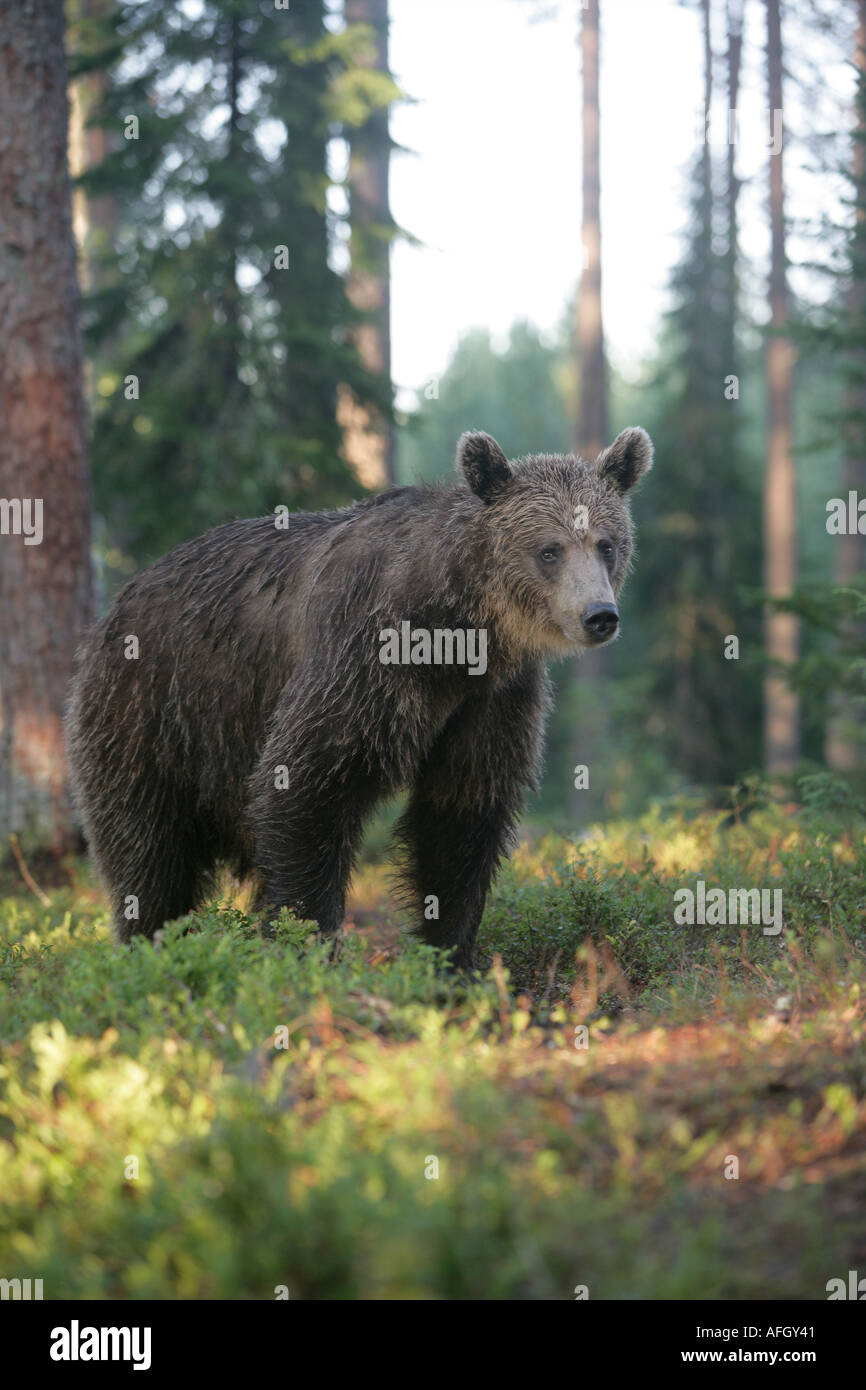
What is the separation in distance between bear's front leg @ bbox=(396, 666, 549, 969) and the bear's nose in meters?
0.72

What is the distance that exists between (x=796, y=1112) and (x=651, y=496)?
71.2 ft

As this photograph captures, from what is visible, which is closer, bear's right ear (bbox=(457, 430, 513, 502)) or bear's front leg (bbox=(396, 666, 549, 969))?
bear's right ear (bbox=(457, 430, 513, 502))

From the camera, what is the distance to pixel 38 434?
9312mm

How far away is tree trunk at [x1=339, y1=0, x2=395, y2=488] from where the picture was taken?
15.2m

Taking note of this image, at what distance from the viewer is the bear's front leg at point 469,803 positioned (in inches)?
253

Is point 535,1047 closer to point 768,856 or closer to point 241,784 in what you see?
point 241,784

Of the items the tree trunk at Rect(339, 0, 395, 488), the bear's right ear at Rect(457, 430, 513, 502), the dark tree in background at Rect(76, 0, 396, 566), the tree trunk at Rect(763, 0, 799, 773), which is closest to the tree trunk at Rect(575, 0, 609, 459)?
the tree trunk at Rect(763, 0, 799, 773)

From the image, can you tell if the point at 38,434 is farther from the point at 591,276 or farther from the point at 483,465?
the point at 591,276

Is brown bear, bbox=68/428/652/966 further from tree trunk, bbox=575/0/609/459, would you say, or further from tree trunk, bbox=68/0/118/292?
tree trunk, bbox=575/0/609/459

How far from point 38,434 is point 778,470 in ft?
48.7

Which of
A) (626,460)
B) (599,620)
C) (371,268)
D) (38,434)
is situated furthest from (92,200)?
(599,620)

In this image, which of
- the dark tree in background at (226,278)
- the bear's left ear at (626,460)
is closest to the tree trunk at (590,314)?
the dark tree in background at (226,278)

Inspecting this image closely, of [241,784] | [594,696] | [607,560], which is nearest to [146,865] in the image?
[241,784]
